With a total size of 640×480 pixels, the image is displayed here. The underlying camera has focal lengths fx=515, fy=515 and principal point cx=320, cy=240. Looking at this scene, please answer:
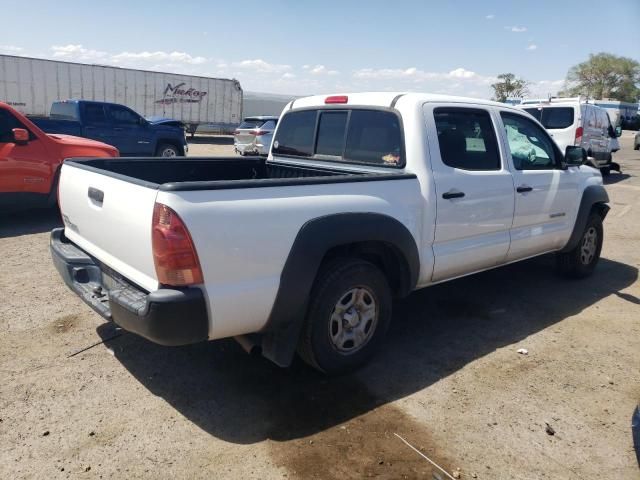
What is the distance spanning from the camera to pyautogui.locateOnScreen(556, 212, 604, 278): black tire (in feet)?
18.8

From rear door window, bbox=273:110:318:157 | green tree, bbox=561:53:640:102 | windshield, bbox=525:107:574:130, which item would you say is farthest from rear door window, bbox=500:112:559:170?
green tree, bbox=561:53:640:102

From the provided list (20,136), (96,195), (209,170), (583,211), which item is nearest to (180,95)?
(20,136)

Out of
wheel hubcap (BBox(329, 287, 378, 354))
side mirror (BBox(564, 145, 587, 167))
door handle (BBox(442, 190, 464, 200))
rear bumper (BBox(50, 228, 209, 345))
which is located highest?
side mirror (BBox(564, 145, 587, 167))

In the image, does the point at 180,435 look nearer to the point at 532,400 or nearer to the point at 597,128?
the point at 532,400

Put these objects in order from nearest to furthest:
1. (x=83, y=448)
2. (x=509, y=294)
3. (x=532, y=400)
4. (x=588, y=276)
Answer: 1. (x=83, y=448)
2. (x=532, y=400)
3. (x=509, y=294)
4. (x=588, y=276)

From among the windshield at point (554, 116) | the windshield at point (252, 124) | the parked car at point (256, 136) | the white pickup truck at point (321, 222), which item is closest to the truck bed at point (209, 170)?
the white pickup truck at point (321, 222)

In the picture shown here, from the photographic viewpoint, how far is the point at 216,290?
2.74m

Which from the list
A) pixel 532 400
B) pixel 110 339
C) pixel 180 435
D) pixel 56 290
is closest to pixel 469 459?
pixel 532 400

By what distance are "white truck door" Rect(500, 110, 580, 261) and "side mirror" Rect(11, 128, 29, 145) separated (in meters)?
6.29

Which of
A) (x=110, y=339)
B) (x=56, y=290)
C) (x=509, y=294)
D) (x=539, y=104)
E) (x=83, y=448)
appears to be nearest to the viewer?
(x=83, y=448)

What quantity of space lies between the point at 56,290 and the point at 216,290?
2.90 metres

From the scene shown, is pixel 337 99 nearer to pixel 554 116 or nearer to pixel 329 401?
pixel 329 401

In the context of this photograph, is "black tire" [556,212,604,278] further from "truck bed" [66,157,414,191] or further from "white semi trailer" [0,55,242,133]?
"white semi trailer" [0,55,242,133]

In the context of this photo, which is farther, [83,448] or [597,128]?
[597,128]
